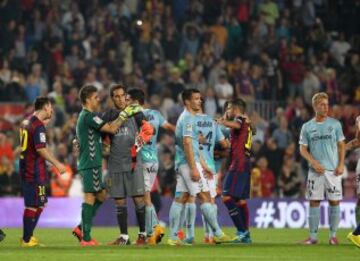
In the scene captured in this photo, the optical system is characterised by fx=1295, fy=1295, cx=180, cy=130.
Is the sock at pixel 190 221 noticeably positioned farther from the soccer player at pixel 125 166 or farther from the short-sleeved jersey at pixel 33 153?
the short-sleeved jersey at pixel 33 153

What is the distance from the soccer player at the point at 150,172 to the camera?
62.9 ft

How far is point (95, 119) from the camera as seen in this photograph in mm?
18469

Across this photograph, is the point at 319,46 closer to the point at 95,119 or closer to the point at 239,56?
the point at 239,56

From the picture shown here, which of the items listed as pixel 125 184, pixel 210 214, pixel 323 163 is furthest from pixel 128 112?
pixel 323 163

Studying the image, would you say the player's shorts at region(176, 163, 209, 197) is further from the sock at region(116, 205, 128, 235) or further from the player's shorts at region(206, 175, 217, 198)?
the sock at region(116, 205, 128, 235)

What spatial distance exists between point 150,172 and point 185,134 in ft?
4.69

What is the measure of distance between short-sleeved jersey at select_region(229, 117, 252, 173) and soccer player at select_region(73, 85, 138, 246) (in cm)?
227

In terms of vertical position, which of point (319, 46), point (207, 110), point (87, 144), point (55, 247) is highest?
point (319, 46)

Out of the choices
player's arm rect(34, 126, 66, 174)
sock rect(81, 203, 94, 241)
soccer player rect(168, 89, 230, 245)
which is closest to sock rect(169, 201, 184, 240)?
soccer player rect(168, 89, 230, 245)

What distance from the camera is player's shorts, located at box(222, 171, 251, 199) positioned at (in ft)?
66.3

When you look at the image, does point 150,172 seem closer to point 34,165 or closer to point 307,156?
point 34,165

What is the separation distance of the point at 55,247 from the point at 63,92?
1199cm

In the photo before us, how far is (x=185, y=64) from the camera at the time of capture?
3216 cm

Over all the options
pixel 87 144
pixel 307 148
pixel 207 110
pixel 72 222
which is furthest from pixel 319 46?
pixel 87 144
